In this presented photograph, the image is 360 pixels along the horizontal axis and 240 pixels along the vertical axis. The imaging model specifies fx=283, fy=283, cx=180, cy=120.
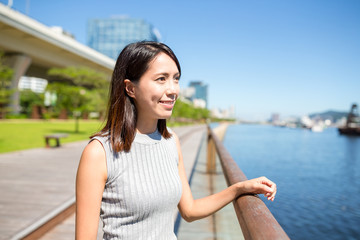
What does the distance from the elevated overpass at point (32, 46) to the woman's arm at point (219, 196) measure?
23168mm

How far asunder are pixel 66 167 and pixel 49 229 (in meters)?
3.94

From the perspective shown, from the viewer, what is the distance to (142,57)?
1.25 m

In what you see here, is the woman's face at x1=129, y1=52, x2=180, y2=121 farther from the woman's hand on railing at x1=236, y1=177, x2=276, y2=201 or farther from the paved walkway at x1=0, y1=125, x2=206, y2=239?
the paved walkway at x1=0, y1=125, x2=206, y2=239

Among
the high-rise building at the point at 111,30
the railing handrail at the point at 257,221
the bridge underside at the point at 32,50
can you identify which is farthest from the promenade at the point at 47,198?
the high-rise building at the point at 111,30

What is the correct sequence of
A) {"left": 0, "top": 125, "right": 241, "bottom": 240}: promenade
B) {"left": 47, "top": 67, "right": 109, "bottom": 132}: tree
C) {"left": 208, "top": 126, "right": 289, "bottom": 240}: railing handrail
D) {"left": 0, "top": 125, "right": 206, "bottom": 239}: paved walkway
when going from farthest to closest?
{"left": 47, "top": 67, "right": 109, "bottom": 132}: tree < {"left": 0, "top": 125, "right": 206, "bottom": 239}: paved walkway < {"left": 0, "top": 125, "right": 241, "bottom": 240}: promenade < {"left": 208, "top": 126, "right": 289, "bottom": 240}: railing handrail

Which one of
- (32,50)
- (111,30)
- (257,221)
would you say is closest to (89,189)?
(257,221)

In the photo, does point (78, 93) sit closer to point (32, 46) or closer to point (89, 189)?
point (32, 46)

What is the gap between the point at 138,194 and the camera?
1172 millimetres

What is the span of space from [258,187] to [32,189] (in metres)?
4.96

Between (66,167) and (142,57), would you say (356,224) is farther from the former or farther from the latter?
(142,57)

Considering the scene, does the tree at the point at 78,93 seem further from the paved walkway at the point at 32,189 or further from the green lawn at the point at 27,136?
the paved walkway at the point at 32,189

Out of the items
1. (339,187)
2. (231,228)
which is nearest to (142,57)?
(231,228)

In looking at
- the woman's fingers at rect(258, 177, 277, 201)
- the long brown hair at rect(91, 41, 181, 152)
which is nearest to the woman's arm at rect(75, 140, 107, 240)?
the long brown hair at rect(91, 41, 181, 152)

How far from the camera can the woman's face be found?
1247 mm
